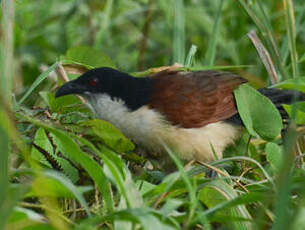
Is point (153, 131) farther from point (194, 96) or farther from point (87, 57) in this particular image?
point (87, 57)

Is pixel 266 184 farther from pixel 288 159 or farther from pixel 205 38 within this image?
pixel 205 38

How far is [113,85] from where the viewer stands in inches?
118

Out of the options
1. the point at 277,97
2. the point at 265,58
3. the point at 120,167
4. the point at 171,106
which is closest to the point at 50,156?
the point at 120,167

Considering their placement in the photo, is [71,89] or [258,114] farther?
[71,89]

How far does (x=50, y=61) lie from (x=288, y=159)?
396cm

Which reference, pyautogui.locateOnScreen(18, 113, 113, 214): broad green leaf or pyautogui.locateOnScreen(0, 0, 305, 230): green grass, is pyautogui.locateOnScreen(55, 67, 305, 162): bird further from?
pyautogui.locateOnScreen(18, 113, 113, 214): broad green leaf

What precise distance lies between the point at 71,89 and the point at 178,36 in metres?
0.94

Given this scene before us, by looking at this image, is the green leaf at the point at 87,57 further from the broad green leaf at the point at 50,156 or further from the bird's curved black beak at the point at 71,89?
the broad green leaf at the point at 50,156

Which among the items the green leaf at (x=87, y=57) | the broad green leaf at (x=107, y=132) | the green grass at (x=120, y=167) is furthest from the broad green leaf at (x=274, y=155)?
the green leaf at (x=87, y=57)

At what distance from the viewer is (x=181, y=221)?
1.92m

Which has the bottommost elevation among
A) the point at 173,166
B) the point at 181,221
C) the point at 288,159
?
the point at 173,166

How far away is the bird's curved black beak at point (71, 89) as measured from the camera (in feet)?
9.33

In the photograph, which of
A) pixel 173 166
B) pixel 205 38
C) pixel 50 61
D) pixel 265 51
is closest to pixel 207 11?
pixel 205 38

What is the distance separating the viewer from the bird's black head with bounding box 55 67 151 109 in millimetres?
2945
